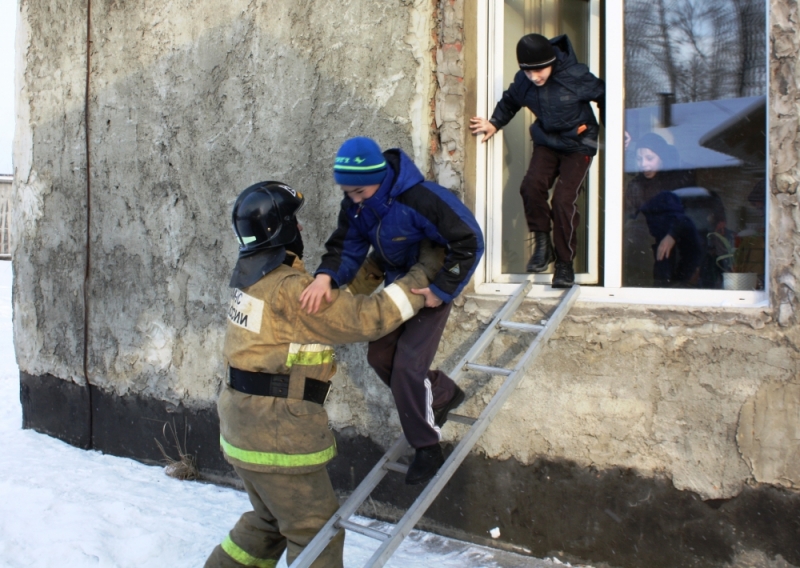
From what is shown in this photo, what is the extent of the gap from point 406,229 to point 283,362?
0.69m

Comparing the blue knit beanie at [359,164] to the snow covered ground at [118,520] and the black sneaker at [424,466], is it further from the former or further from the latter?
the snow covered ground at [118,520]

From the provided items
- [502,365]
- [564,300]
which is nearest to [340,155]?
[564,300]

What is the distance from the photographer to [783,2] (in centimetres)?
270

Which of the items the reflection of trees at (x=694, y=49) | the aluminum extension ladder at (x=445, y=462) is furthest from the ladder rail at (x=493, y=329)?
the reflection of trees at (x=694, y=49)

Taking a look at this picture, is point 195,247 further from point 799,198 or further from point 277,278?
point 799,198

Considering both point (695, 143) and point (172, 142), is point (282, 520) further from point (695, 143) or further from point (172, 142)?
point (172, 142)

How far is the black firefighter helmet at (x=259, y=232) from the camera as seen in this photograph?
2.55m

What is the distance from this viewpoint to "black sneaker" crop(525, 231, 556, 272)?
9.97 ft

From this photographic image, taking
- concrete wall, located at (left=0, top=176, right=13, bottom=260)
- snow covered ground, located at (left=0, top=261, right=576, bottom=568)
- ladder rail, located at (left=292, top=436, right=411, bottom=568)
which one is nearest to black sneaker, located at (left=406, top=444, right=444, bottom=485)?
ladder rail, located at (left=292, top=436, right=411, bottom=568)

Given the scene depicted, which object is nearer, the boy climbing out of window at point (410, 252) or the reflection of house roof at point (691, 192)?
the boy climbing out of window at point (410, 252)

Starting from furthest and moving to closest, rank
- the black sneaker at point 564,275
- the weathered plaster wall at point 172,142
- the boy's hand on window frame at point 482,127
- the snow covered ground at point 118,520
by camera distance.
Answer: the weathered plaster wall at point 172,142, the boy's hand on window frame at point 482,127, the snow covered ground at point 118,520, the black sneaker at point 564,275

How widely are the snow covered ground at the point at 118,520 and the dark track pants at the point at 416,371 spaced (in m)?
0.90

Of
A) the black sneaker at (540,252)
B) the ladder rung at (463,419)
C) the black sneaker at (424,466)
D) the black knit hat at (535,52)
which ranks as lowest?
the black sneaker at (424,466)

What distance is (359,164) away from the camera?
2473 mm
